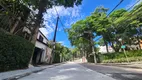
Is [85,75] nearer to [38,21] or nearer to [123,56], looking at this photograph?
[38,21]

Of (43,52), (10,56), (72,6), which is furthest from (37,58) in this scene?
(10,56)

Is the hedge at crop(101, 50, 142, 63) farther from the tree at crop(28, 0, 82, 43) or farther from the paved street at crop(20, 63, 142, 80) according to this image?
the paved street at crop(20, 63, 142, 80)

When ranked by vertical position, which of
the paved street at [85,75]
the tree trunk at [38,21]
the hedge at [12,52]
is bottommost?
the paved street at [85,75]

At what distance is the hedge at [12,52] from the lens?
32.2ft

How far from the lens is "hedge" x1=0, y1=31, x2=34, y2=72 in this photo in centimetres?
980

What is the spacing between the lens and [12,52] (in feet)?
36.8

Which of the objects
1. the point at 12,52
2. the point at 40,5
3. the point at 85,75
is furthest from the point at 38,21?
the point at 85,75

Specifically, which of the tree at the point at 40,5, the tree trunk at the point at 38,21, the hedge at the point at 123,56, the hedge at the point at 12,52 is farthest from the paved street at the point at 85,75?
the hedge at the point at 123,56

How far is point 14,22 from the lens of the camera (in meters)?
15.6

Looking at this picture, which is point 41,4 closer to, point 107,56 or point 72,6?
point 72,6

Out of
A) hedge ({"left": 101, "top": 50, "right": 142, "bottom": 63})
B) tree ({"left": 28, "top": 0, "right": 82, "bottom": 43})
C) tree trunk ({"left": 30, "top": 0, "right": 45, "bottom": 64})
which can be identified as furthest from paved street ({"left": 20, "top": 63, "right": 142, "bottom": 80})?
hedge ({"left": 101, "top": 50, "right": 142, "bottom": 63})

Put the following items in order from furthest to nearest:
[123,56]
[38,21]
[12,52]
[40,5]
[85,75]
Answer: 1. [123,56]
2. [40,5]
3. [38,21]
4. [12,52]
5. [85,75]

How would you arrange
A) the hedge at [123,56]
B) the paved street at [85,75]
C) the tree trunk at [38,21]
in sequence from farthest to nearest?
1. the hedge at [123,56]
2. the tree trunk at [38,21]
3. the paved street at [85,75]

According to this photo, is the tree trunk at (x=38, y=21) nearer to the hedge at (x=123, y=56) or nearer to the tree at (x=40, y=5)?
the tree at (x=40, y=5)
